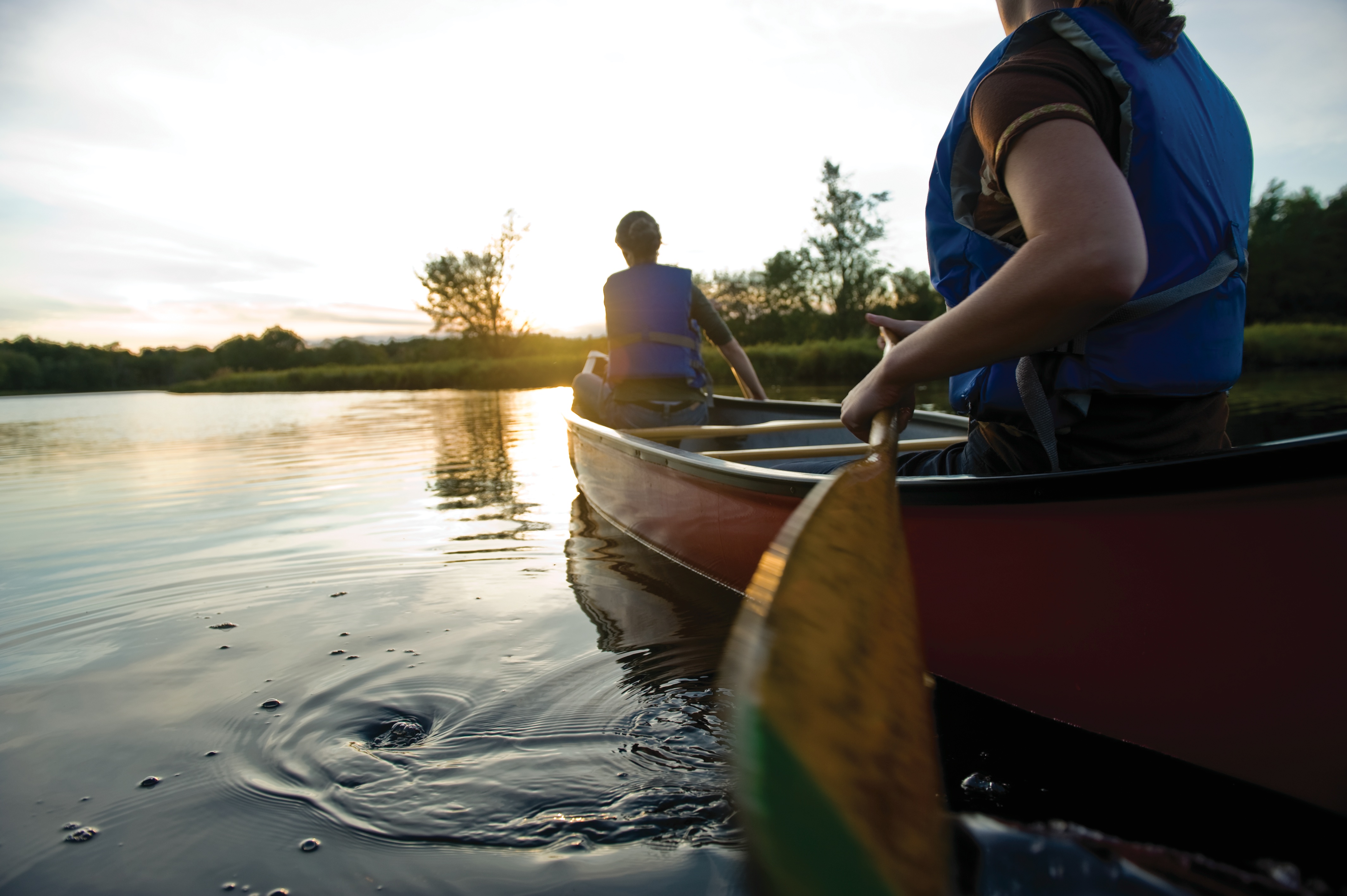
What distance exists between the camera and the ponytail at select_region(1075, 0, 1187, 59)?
115cm

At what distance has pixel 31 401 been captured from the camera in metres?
35.4

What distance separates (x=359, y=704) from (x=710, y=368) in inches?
869

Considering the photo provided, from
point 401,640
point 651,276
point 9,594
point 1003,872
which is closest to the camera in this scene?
point 1003,872

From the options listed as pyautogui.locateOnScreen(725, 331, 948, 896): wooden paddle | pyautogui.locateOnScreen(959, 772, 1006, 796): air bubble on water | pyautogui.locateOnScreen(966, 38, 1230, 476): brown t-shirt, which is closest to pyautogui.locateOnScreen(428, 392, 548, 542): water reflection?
pyautogui.locateOnScreen(959, 772, 1006, 796): air bubble on water

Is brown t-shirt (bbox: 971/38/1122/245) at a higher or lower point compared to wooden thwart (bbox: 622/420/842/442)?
higher

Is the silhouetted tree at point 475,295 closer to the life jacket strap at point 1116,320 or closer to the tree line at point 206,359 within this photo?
the tree line at point 206,359

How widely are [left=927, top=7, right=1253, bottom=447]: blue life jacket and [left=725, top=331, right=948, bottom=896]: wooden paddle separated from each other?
616 mm

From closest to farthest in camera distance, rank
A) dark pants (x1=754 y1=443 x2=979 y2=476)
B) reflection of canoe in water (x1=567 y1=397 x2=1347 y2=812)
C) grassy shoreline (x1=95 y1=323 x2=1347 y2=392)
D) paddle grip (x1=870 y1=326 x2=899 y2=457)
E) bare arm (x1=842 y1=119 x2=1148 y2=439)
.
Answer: bare arm (x1=842 y1=119 x2=1148 y2=439), reflection of canoe in water (x1=567 y1=397 x2=1347 y2=812), paddle grip (x1=870 y1=326 x2=899 y2=457), dark pants (x1=754 y1=443 x2=979 y2=476), grassy shoreline (x1=95 y1=323 x2=1347 y2=392)

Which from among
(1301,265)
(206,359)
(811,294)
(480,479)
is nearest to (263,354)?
(206,359)

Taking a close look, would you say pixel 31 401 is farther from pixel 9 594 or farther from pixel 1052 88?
pixel 1052 88

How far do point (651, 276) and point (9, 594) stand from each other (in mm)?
3612

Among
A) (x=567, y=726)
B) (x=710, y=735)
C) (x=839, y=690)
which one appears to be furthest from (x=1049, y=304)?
(x=567, y=726)

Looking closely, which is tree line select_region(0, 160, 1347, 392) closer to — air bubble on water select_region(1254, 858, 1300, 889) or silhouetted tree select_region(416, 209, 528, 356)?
silhouetted tree select_region(416, 209, 528, 356)

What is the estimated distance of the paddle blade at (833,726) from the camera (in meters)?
0.53
